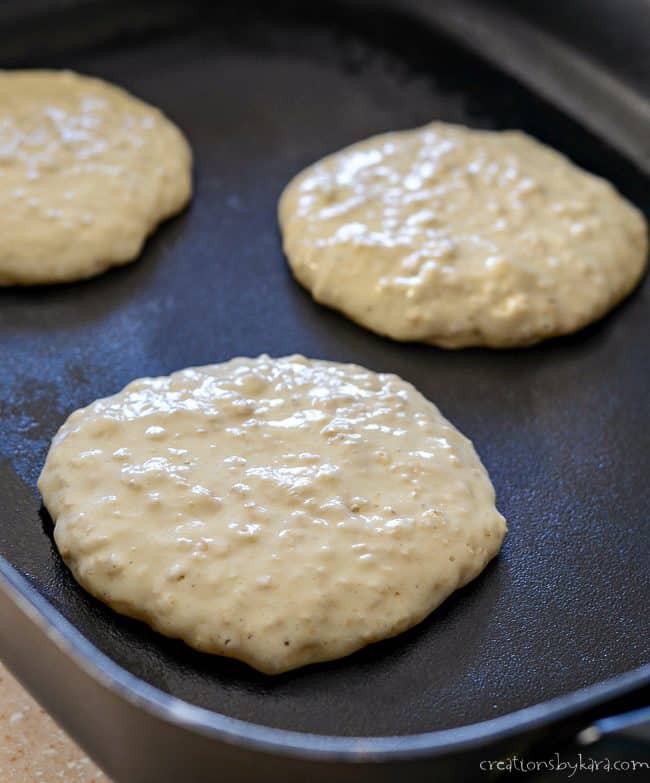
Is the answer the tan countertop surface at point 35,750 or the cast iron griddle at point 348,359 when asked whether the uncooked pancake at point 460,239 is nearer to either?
the cast iron griddle at point 348,359

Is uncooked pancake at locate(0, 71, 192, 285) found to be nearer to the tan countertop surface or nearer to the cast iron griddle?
the cast iron griddle

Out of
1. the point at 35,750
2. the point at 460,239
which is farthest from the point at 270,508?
the point at 460,239

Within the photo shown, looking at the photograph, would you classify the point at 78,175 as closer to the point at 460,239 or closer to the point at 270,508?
the point at 460,239

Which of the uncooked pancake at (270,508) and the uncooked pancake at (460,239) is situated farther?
the uncooked pancake at (460,239)

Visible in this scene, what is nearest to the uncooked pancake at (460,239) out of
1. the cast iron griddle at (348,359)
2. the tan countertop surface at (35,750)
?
the cast iron griddle at (348,359)

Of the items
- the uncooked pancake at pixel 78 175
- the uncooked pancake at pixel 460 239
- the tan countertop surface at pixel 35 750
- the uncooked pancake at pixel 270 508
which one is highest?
the uncooked pancake at pixel 460 239

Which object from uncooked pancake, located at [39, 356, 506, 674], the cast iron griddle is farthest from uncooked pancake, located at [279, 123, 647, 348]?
uncooked pancake, located at [39, 356, 506, 674]
